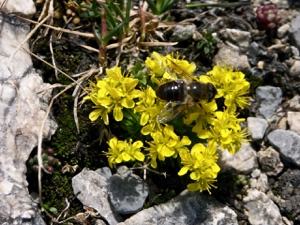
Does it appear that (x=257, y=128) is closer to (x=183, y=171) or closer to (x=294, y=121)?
(x=294, y=121)

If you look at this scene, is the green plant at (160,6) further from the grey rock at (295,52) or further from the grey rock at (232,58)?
the grey rock at (295,52)

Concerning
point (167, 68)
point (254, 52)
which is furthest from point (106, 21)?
point (254, 52)

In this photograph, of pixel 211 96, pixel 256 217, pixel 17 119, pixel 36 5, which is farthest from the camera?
pixel 36 5

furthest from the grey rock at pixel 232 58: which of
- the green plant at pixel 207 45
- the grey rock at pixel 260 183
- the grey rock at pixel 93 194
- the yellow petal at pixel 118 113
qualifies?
the grey rock at pixel 93 194

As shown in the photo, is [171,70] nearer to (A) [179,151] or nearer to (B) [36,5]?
(A) [179,151]

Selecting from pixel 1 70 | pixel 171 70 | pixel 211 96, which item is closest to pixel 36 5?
pixel 1 70

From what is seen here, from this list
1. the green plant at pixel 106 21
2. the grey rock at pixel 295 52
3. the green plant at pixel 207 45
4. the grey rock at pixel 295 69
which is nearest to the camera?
the green plant at pixel 106 21
